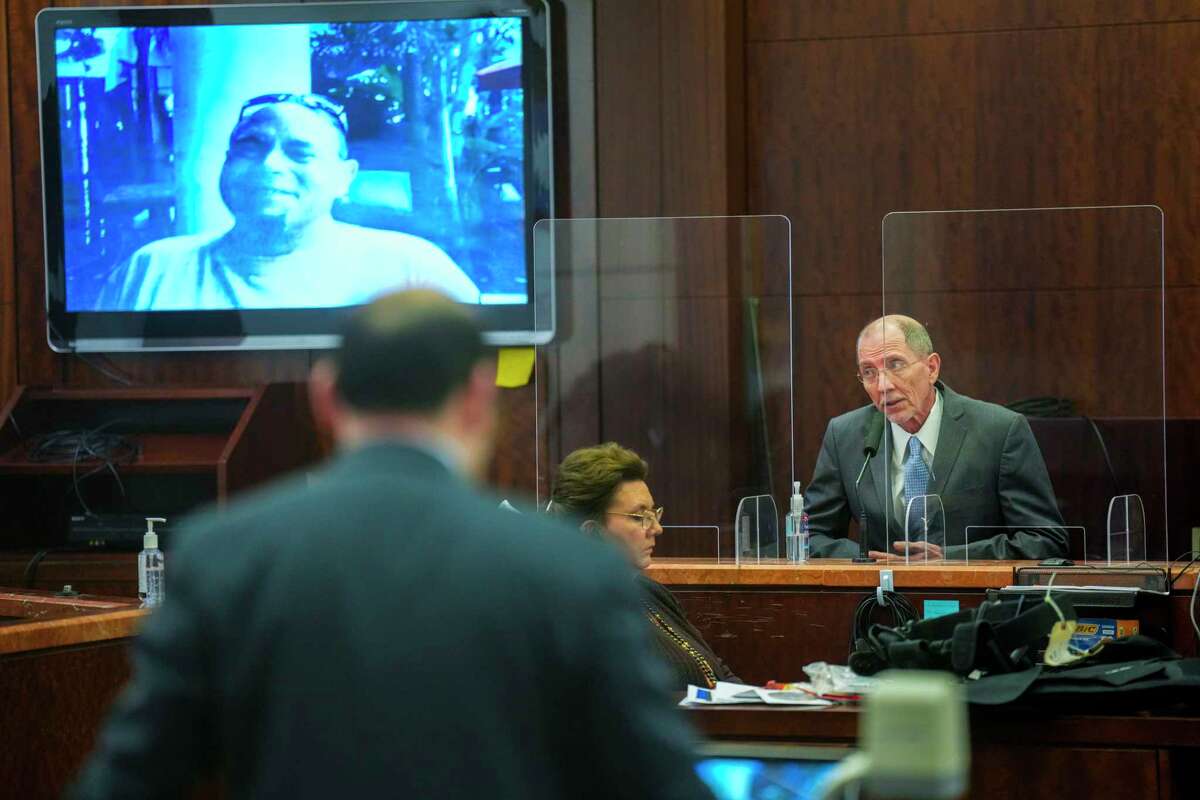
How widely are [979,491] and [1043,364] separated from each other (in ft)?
1.18

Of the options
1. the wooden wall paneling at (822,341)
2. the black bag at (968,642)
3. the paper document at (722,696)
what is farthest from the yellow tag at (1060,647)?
the wooden wall paneling at (822,341)

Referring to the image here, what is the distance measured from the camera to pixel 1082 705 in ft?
8.86

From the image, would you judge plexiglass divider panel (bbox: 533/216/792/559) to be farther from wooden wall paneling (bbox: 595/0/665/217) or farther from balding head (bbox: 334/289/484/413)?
balding head (bbox: 334/289/484/413)

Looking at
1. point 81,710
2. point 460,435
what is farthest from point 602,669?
point 81,710

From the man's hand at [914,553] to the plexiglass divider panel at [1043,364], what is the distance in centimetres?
8

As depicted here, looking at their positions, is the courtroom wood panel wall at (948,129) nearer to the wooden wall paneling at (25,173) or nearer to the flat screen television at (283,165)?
the flat screen television at (283,165)

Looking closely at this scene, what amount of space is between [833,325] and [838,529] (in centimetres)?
137

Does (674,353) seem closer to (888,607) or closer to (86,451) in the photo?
(888,607)

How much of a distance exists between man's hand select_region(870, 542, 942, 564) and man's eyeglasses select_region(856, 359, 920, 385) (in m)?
0.47

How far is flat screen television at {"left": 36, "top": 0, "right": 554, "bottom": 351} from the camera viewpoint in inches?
209

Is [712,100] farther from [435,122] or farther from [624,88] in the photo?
[435,122]

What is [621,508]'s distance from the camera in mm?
3385

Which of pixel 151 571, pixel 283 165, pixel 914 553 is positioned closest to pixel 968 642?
pixel 914 553

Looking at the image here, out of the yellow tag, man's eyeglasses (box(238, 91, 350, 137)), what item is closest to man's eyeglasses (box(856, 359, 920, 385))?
the yellow tag
